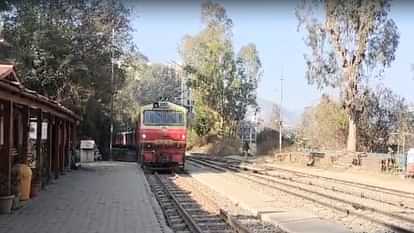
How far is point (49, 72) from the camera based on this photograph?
27.9 meters

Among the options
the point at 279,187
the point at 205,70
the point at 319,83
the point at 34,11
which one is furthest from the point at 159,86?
the point at 279,187

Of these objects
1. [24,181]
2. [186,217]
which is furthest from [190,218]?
[24,181]

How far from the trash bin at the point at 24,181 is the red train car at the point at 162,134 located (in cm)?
1475

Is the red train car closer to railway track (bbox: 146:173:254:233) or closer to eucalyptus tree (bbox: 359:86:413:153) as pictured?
railway track (bbox: 146:173:254:233)

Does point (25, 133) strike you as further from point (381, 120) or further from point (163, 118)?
point (381, 120)

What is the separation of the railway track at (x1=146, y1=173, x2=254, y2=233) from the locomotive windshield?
33.1ft

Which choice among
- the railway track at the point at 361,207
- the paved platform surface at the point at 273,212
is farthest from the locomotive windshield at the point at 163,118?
the railway track at the point at 361,207

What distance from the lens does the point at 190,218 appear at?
43.3 feet

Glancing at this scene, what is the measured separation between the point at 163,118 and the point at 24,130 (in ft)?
46.1

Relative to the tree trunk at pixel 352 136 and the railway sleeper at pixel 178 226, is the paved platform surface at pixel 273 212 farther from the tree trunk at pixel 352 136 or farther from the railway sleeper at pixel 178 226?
the tree trunk at pixel 352 136

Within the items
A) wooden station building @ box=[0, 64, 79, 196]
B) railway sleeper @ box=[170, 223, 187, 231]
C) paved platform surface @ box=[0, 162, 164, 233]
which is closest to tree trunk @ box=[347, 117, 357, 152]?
wooden station building @ box=[0, 64, 79, 196]

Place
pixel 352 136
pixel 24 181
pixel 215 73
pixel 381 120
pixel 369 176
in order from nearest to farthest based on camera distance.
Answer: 1. pixel 24 181
2. pixel 369 176
3. pixel 352 136
4. pixel 381 120
5. pixel 215 73

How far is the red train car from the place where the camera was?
95.6 feet

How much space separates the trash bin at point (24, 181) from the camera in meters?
14.0
